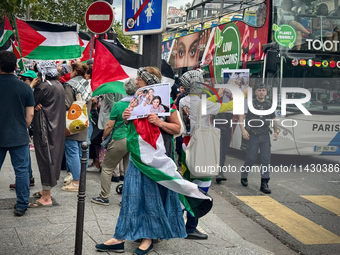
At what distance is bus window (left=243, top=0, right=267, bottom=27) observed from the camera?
979cm

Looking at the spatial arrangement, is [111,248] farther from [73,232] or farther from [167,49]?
[167,49]

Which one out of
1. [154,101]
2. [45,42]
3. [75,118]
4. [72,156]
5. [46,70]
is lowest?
[72,156]

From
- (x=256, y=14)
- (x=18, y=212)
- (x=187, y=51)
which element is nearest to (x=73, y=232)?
(x=18, y=212)

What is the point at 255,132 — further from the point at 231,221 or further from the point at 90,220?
the point at 90,220

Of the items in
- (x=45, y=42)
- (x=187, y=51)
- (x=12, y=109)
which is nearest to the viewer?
(x=12, y=109)

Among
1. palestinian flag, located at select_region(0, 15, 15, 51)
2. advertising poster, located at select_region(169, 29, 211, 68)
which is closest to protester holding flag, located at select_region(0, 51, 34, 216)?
palestinian flag, located at select_region(0, 15, 15, 51)

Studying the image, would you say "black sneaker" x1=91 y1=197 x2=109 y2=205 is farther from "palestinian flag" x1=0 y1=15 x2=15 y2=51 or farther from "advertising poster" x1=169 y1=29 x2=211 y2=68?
"advertising poster" x1=169 y1=29 x2=211 y2=68

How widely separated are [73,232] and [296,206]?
348 centimetres

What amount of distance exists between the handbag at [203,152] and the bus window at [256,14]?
5369 mm

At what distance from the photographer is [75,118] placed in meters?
6.25

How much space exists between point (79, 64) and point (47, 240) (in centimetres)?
297

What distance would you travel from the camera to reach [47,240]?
14.3ft

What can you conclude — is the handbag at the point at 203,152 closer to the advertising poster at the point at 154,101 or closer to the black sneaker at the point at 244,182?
the advertising poster at the point at 154,101

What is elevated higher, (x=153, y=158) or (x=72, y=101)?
(x=72, y=101)
